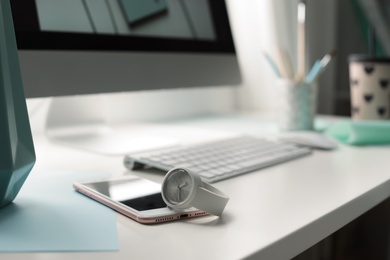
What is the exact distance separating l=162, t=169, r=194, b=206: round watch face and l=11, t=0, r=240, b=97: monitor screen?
10.1 inches

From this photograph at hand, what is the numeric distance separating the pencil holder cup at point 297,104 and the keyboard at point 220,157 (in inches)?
8.8

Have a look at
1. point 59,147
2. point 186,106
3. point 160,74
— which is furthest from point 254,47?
point 59,147

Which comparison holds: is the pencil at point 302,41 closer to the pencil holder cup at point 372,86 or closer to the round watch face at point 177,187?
the pencil holder cup at point 372,86

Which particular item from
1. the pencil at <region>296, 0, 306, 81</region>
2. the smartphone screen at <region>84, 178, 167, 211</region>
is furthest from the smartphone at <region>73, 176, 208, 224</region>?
the pencil at <region>296, 0, 306, 81</region>

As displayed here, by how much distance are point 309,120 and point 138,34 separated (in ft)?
1.35

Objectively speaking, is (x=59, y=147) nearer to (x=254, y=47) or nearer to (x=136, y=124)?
(x=136, y=124)

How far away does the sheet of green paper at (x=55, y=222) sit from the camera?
32 centimetres

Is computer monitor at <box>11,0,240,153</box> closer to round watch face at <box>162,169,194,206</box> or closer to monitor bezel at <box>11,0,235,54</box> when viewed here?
monitor bezel at <box>11,0,235,54</box>

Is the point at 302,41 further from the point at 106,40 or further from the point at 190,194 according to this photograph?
the point at 190,194

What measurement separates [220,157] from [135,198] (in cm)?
19

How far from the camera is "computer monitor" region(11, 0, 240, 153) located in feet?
1.89

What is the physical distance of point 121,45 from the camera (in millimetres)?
692

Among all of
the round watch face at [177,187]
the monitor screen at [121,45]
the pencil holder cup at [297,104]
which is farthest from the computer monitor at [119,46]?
the round watch face at [177,187]

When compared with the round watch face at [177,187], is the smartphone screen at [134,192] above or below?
below
